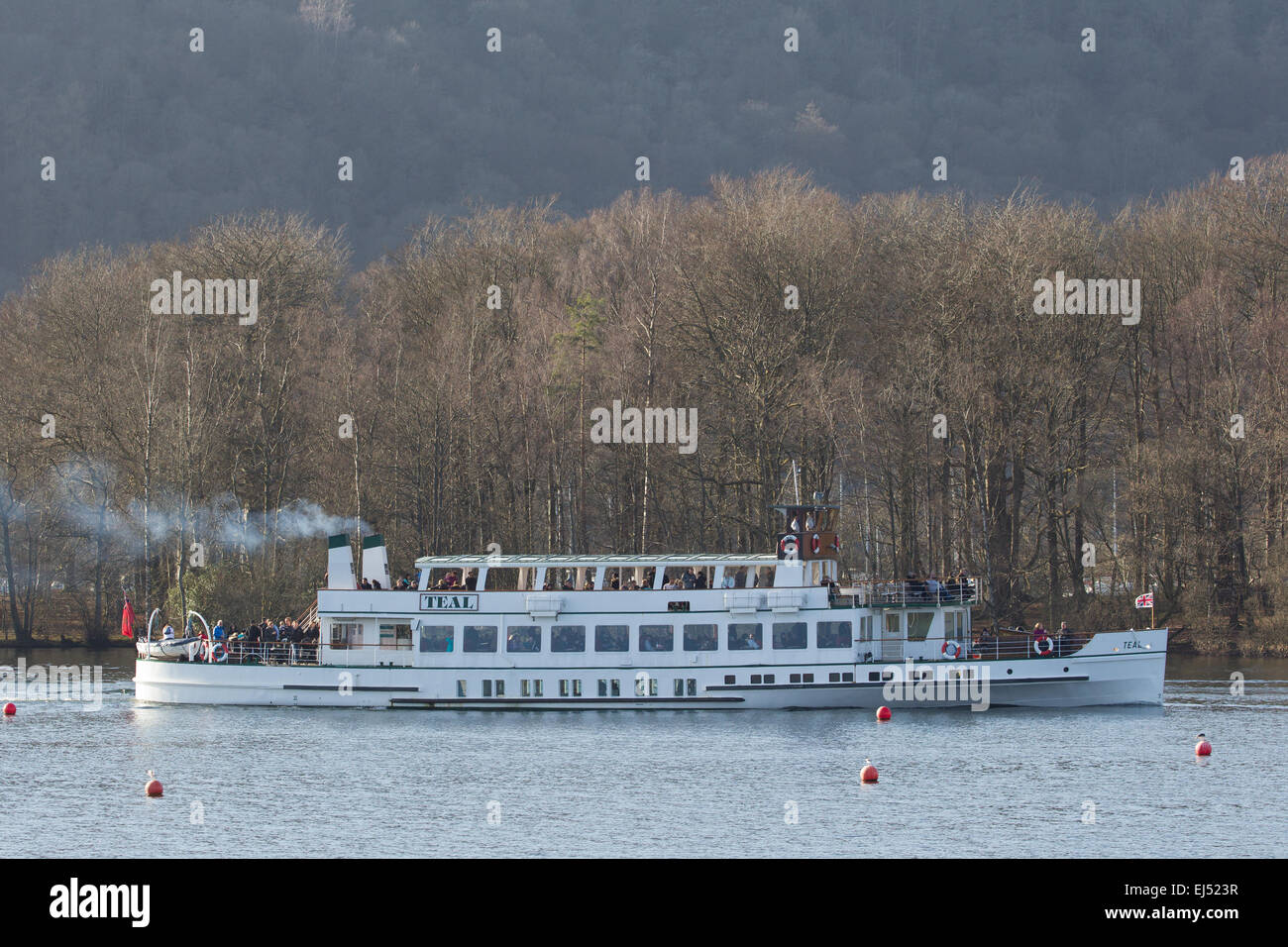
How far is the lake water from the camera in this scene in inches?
1412

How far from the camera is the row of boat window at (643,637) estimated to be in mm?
57125

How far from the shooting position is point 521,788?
138ft

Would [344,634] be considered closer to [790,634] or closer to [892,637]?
[790,634]

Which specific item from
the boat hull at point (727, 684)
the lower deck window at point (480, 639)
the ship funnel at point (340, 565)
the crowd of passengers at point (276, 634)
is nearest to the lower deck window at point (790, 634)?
the boat hull at point (727, 684)

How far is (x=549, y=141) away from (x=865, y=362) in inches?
2558

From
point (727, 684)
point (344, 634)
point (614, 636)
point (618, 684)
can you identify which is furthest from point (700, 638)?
point (344, 634)

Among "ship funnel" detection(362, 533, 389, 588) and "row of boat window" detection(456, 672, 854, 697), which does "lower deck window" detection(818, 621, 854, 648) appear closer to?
"row of boat window" detection(456, 672, 854, 697)

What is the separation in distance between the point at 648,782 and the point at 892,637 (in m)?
18.2

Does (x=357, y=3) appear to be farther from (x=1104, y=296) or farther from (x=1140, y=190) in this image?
(x=1104, y=296)

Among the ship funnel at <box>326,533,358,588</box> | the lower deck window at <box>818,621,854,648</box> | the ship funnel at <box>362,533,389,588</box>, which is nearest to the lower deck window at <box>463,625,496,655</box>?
the ship funnel at <box>362,533,389,588</box>
